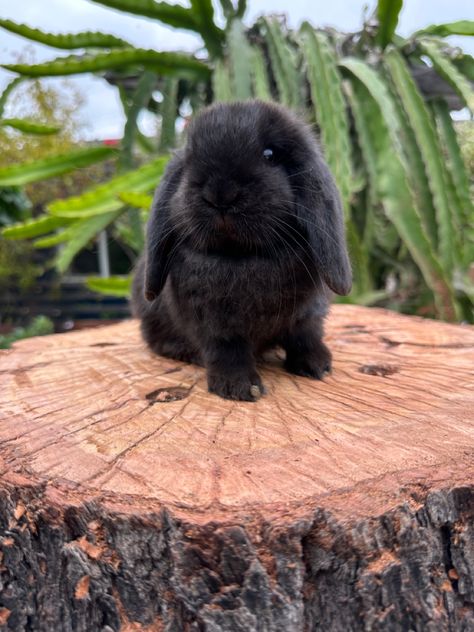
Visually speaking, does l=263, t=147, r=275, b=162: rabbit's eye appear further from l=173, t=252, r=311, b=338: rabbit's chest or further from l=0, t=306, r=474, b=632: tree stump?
l=0, t=306, r=474, b=632: tree stump

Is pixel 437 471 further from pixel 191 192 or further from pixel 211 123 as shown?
pixel 211 123

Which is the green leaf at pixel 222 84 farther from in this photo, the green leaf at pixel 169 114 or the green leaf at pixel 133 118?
the green leaf at pixel 133 118

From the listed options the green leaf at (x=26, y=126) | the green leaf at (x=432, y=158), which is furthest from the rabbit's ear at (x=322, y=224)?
the green leaf at (x=26, y=126)

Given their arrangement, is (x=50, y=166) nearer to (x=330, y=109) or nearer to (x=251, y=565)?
(x=330, y=109)

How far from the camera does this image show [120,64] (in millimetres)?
3217

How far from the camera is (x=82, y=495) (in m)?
0.94

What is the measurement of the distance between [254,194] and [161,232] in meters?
0.32

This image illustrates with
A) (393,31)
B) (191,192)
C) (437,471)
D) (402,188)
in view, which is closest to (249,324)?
(191,192)

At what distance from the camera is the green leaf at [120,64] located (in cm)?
304

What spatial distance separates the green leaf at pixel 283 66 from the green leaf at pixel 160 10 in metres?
0.45

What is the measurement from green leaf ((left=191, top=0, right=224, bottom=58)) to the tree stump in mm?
2724

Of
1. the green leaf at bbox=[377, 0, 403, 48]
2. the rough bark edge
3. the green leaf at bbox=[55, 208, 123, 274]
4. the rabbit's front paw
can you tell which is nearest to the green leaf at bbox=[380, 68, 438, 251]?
the green leaf at bbox=[377, 0, 403, 48]

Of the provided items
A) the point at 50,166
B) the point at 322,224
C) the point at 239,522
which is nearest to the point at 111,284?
the point at 50,166

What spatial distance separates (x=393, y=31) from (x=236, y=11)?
0.93m
